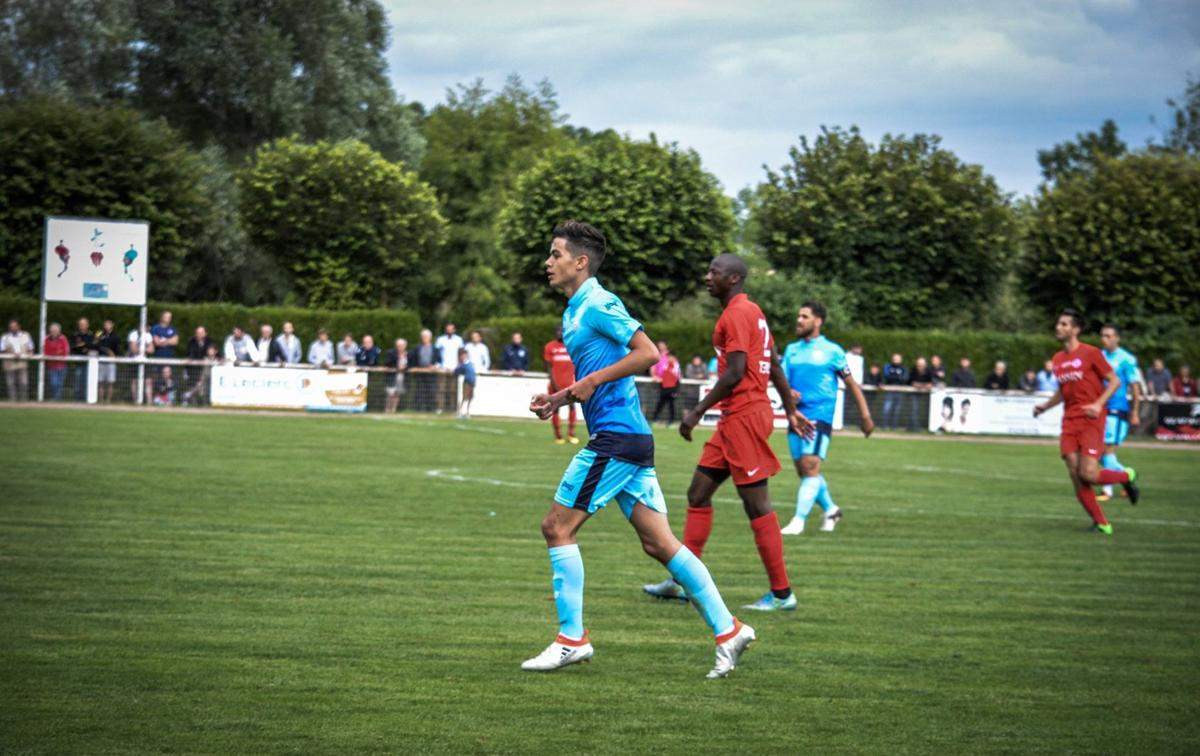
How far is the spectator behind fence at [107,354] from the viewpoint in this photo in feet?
102

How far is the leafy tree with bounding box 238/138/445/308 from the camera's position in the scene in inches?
1724

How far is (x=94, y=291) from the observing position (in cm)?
3400

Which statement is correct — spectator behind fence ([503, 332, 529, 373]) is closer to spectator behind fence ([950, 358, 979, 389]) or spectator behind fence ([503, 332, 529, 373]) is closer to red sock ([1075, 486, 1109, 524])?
spectator behind fence ([950, 358, 979, 389])

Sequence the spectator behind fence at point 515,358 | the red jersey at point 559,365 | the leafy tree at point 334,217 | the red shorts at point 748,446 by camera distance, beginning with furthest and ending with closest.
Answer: the leafy tree at point 334,217, the spectator behind fence at point 515,358, the red jersey at point 559,365, the red shorts at point 748,446

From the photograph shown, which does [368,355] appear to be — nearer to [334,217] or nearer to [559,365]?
[559,365]

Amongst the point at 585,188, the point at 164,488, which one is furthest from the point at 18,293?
the point at 164,488

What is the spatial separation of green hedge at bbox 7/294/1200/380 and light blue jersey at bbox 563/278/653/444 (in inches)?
1259

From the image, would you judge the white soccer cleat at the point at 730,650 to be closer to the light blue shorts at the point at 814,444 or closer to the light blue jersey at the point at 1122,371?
the light blue shorts at the point at 814,444

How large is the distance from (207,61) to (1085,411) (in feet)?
150

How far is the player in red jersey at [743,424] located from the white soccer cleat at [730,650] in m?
1.79

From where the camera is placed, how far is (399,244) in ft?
147

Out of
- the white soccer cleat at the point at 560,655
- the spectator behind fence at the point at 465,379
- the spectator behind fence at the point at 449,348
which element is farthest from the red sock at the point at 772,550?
the spectator behind fence at the point at 449,348

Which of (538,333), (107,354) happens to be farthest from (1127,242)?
(107,354)

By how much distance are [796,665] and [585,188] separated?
37.2m
